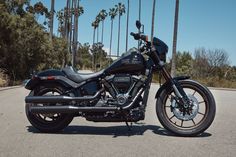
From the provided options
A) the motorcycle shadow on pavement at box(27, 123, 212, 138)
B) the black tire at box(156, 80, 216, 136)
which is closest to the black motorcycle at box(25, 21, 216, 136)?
the black tire at box(156, 80, 216, 136)

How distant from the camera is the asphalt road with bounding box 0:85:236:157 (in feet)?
17.6

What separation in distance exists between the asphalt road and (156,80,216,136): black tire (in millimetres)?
142

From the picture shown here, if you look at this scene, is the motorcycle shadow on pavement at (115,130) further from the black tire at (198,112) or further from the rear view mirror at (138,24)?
the rear view mirror at (138,24)

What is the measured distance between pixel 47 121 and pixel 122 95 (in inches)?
58.0

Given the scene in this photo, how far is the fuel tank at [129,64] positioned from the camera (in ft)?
21.5

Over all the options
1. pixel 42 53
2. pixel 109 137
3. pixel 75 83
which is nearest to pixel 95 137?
pixel 109 137

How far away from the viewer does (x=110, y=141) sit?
20.2ft

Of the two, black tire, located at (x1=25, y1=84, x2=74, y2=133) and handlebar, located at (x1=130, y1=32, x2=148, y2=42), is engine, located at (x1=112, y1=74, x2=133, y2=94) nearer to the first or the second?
handlebar, located at (x1=130, y1=32, x2=148, y2=42)

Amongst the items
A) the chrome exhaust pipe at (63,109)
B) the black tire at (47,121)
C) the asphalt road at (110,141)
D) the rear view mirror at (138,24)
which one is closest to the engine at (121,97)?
the chrome exhaust pipe at (63,109)

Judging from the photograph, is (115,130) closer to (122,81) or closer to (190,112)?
(122,81)

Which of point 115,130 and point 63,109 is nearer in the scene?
point 63,109

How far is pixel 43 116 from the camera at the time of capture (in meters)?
7.04

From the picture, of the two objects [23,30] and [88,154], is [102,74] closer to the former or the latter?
[88,154]

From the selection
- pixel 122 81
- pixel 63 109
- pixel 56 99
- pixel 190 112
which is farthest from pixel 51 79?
pixel 190 112
